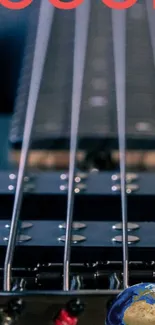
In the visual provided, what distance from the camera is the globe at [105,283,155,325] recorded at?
719 millimetres

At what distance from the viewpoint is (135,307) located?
0.73 m

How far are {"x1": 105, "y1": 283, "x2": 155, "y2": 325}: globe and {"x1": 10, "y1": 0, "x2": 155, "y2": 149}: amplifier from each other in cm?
58

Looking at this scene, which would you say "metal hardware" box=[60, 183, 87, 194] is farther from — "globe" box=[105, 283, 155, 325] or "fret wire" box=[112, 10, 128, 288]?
"globe" box=[105, 283, 155, 325]

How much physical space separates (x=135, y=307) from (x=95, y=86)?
0.70 meters

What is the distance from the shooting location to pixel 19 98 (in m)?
1.37

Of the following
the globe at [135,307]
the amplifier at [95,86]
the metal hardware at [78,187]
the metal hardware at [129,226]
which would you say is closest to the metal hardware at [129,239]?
the metal hardware at [129,226]

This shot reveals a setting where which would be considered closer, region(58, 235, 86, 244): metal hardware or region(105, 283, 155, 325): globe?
region(105, 283, 155, 325): globe

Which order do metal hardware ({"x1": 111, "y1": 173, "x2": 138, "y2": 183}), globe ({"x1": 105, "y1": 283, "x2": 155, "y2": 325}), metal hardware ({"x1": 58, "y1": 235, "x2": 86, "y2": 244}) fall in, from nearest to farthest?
globe ({"x1": 105, "y1": 283, "x2": 155, "y2": 325}) → metal hardware ({"x1": 58, "y1": 235, "x2": 86, "y2": 244}) → metal hardware ({"x1": 111, "y1": 173, "x2": 138, "y2": 183})

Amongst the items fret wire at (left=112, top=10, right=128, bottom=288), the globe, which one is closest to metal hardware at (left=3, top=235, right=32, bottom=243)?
fret wire at (left=112, top=10, right=128, bottom=288)

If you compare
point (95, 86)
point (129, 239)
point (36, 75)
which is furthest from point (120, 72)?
point (129, 239)

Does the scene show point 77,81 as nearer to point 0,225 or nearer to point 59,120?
point 59,120

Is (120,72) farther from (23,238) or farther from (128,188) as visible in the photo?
(23,238)

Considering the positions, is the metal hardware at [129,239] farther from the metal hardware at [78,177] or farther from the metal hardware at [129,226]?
the metal hardware at [78,177]

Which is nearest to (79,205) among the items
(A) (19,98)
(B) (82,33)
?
(A) (19,98)
